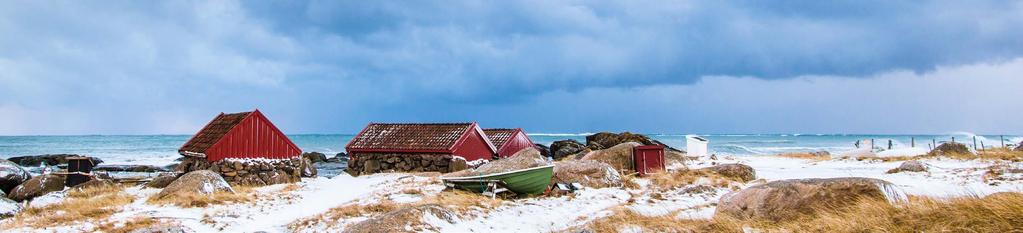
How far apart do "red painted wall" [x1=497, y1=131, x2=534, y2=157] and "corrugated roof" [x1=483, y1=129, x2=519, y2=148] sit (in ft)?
0.90

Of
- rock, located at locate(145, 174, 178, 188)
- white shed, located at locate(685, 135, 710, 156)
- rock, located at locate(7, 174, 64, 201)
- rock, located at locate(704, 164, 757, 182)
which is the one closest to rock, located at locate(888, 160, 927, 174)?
rock, located at locate(704, 164, 757, 182)

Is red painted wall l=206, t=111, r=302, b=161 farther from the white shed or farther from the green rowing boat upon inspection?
the white shed

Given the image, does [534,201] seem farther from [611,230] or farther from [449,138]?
[449,138]

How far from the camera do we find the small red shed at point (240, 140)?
66.9 feet

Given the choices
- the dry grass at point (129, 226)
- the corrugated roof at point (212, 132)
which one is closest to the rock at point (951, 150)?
the corrugated roof at point (212, 132)

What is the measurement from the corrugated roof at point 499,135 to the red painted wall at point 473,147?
2718 mm

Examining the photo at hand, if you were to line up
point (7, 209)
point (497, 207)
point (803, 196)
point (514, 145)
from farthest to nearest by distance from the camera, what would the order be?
point (514, 145)
point (7, 209)
point (497, 207)
point (803, 196)

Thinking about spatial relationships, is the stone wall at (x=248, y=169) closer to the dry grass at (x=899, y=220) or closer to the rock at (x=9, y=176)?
the rock at (x=9, y=176)

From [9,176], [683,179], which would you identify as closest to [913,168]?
[683,179]

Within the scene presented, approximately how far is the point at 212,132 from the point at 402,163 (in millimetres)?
7478

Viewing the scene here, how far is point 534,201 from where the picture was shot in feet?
47.1

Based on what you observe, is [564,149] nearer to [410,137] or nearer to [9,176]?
[410,137]

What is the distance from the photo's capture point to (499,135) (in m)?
32.5

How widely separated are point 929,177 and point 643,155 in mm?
8863
